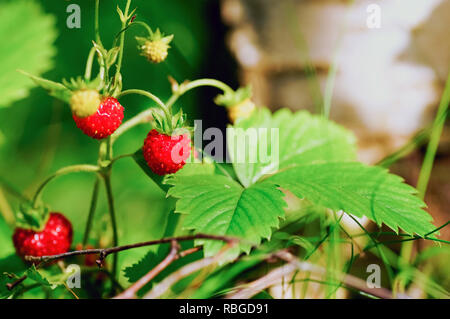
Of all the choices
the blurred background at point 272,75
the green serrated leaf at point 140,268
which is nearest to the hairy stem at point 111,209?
the green serrated leaf at point 140,268

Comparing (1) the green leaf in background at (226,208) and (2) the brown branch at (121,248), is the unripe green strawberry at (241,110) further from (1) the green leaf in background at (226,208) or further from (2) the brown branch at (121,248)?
(2) the brown branch at (121,248)

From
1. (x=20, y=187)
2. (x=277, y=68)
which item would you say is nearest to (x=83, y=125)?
(x=20, y=187)

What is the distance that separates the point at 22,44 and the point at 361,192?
3.20 ft

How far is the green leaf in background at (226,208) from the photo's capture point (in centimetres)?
67

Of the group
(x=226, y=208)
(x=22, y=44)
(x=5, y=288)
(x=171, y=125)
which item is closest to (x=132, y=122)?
(x=171, y=125)

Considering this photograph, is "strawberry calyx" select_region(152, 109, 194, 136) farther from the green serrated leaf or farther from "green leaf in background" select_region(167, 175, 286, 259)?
the green serrated leaf

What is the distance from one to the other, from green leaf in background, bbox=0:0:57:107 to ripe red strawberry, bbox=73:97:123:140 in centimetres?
51

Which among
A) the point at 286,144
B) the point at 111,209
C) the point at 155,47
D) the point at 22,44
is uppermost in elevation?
the point at 22,44

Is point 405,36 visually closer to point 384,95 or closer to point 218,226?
point 384,95

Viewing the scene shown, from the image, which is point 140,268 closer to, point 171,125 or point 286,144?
point 171,125

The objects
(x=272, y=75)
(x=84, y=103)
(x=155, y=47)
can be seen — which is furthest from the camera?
(x=272, y=75)

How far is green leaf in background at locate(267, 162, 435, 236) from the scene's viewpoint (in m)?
0.71

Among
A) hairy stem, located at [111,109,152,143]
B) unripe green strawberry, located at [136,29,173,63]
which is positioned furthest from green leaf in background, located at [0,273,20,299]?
unripe green strawberry, located at [136,29,173,63]

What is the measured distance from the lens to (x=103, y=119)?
641 millimetres
